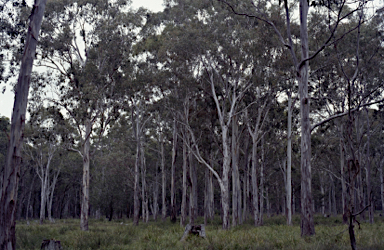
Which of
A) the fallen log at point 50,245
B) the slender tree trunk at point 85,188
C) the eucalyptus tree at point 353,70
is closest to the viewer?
the fallen log at point 50,245

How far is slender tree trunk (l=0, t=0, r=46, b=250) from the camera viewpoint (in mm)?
5945

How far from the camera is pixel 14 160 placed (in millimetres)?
6141

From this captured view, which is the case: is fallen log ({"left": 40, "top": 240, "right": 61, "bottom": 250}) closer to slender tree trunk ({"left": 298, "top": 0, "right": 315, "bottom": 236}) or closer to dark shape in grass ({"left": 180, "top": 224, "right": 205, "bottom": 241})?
dark shape in grass ({"left": 180, "top": 224, "right": 205, "bottom": 241})

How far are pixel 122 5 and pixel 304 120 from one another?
14702 millimetres

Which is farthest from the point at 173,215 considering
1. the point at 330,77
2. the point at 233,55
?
the point at 330,77

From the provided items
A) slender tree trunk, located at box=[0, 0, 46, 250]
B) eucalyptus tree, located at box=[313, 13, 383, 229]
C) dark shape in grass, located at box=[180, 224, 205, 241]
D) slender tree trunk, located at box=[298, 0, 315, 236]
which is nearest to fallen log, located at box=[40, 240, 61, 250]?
slender tree trunk, located at box=[0, 0, 46, 250]

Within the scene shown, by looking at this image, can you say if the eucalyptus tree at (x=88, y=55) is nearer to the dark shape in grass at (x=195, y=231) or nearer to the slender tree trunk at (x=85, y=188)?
the slender tree trunk at (x=85, y=188)

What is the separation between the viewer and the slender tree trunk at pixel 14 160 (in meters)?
5.95

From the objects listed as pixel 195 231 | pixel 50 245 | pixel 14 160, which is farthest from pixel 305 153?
pixel 14 160

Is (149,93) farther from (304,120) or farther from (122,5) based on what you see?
(304,120)

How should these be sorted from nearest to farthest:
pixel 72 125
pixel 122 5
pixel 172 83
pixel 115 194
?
pixel 122 5
pixel 172 83
pixel 72 125
pixel 115 194

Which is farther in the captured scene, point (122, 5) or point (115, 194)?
point (115, 194)

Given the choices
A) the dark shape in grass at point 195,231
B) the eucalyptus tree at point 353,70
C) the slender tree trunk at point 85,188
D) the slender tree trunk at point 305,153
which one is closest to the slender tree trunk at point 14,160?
the dark shape in grass at point 195,231

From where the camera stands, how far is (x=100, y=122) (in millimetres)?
20719
